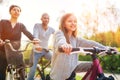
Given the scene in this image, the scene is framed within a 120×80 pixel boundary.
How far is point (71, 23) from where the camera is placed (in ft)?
17.5

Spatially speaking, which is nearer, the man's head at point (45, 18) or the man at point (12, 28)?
the man at point (12, 28)

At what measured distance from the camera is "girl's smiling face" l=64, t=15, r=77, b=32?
17.4 ft

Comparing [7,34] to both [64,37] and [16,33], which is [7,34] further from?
[64,37]

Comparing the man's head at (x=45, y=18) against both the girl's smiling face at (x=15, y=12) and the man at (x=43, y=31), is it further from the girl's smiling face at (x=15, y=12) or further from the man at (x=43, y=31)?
the girl's smiling face at (x=15, y=12)

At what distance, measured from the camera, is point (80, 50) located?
4617 mm

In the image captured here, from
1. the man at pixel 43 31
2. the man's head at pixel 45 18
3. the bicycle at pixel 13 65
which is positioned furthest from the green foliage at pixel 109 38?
the bicycle at pixel 13 65

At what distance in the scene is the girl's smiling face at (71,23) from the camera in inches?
209

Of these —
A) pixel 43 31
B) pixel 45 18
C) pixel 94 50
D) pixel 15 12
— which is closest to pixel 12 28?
pixel 15 12

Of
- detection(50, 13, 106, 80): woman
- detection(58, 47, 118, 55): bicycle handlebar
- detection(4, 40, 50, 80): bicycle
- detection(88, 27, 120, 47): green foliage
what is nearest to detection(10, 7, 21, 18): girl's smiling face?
detection(4, 40, 50, 80): bicycle

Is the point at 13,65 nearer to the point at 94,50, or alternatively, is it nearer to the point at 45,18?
the point at 45,18

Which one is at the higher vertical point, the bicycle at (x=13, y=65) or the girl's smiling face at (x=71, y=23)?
the girl's smiling face at (x=71, y=23)

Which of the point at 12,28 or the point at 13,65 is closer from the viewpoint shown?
the point at 13,65

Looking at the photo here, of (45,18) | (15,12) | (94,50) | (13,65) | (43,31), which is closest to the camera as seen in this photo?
(94,50)

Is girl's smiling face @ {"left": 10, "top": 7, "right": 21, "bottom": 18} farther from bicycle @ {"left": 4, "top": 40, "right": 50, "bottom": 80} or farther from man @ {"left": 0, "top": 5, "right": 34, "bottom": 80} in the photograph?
bicycle @ {"left": 4, "top": 40, "right": 50, "bottom": 80}
